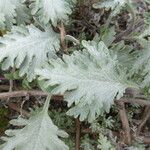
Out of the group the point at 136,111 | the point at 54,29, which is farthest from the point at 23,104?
the point at 136,111

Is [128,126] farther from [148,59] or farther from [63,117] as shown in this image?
[148,59]

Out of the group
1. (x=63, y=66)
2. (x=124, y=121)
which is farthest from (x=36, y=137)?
(x=124, y=121)

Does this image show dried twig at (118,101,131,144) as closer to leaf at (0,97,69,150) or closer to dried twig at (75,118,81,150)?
dried twig at (75,118,81,150)

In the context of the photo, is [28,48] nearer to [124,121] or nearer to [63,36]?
[63,36]

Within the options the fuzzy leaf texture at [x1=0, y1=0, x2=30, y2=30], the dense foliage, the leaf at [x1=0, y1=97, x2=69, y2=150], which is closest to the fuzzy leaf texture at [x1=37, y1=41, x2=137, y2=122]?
the dense foliage

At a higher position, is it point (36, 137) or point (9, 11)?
point (9, 11)
